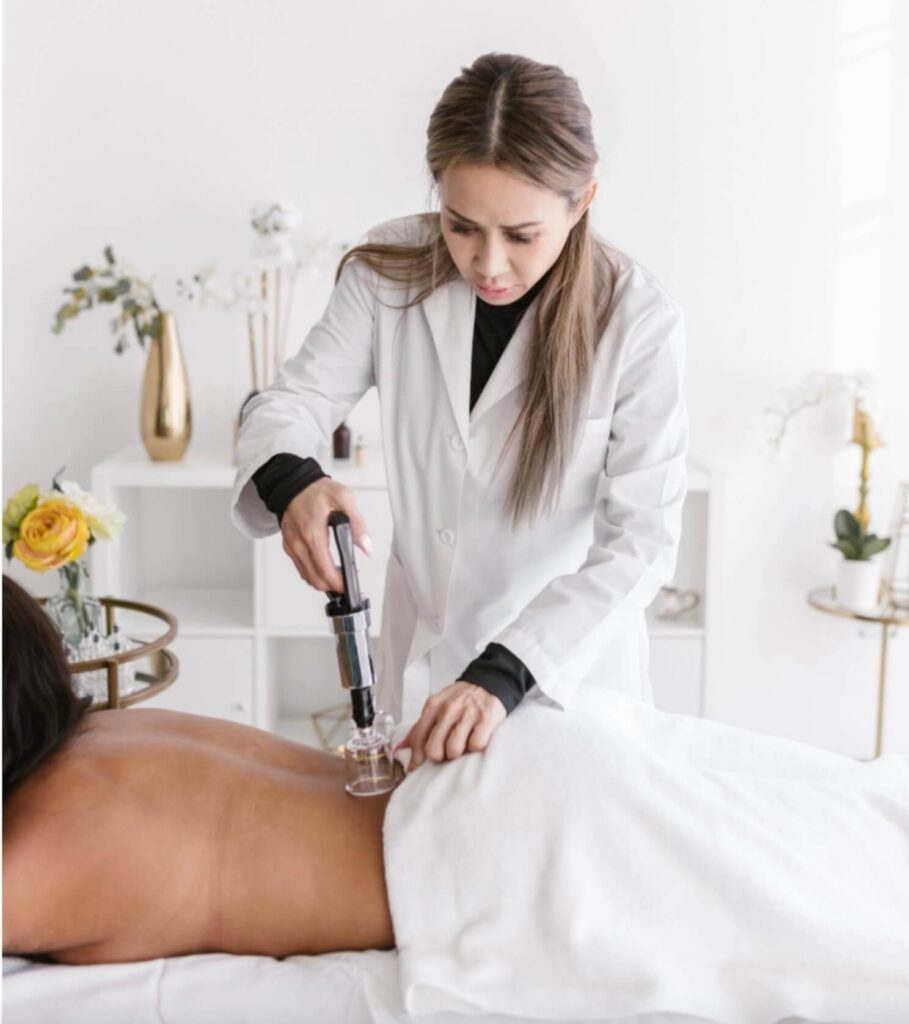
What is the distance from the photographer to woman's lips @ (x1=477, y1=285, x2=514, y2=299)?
1.59 m

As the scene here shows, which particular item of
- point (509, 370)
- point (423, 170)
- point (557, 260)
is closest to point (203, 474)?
point (423, 170)

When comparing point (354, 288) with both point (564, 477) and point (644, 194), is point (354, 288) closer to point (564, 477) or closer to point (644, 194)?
point (564, 477)

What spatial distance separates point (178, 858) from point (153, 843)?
0.03 m

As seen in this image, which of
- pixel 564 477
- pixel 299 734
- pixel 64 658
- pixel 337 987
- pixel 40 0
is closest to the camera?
pixel 337 987

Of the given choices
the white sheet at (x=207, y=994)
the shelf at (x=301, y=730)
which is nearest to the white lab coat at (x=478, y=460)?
the white sheet at (x=207, y=994)

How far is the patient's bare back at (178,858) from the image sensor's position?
1.20 meters

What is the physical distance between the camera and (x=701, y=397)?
340 centimetres

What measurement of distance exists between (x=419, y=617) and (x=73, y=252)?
1.79m

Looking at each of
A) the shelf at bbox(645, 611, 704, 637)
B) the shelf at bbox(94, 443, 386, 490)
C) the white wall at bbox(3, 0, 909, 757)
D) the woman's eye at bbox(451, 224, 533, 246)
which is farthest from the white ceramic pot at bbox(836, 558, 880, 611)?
the woman's eye at bbox(451, 224, 533, 246)

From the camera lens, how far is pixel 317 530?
148 cm

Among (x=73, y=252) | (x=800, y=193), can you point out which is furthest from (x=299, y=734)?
(x=800, y=193)

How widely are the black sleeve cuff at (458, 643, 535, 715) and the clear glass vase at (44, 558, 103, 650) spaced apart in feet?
2.24

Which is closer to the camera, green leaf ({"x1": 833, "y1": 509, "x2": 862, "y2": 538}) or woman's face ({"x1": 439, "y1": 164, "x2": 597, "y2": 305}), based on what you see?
woman's face ({"x1": 439, "y1": 164, "x2": 597, "y2": 305})

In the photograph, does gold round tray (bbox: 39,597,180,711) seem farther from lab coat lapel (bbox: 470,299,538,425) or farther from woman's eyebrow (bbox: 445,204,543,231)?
woman's eyebrow (bbox: 445,204,543,231)
